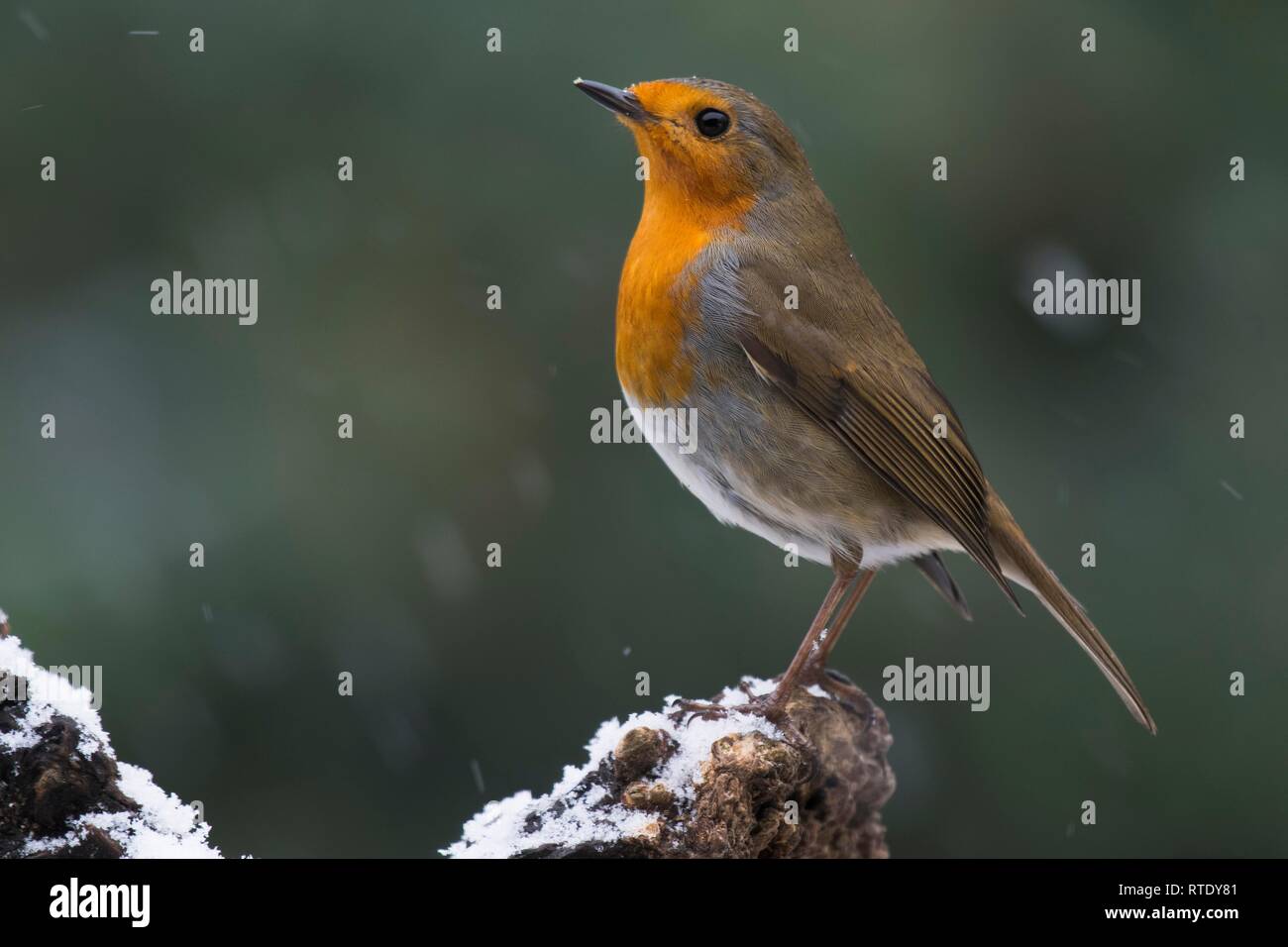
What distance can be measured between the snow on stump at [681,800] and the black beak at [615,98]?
1.51 metres

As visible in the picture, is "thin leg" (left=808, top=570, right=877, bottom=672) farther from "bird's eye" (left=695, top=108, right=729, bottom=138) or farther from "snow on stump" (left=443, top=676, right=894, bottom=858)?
"bird's eye" (left=695, top=108, right=729, bottom=138)

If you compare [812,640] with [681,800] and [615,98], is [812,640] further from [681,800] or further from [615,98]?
[615,98]

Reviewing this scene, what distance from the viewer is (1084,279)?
456 cm

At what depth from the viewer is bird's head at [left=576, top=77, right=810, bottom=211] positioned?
379cm

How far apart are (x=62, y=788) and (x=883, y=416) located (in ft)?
7.15

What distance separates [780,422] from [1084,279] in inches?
55.2

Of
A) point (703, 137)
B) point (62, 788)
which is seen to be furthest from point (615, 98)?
point (62, 788)

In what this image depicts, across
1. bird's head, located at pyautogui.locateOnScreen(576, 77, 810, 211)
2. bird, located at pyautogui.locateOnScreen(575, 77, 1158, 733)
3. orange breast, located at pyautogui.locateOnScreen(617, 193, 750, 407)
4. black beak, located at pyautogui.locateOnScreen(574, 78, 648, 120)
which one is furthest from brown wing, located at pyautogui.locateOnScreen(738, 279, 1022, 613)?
black beak, located at pyautogui.locateOnScreen(574, 78, 648, 120)

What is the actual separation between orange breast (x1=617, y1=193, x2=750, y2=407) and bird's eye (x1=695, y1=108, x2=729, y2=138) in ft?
0.64

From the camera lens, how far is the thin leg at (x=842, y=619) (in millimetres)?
3875

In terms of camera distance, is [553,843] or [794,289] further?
[794,289]

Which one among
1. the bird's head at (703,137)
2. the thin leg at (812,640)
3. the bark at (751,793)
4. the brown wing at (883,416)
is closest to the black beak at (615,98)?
the bird's head at (703,137)
